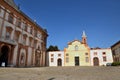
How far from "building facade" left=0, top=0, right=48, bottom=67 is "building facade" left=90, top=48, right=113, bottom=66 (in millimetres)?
20273

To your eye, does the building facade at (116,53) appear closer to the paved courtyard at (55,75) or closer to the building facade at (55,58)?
the building facade at (55,58)

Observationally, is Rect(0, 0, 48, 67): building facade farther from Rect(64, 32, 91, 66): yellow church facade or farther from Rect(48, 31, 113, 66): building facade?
Rect(64, 32, 91, 66): yellow church facade

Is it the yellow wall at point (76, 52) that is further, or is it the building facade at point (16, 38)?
the yellow wall at point (76, 52)

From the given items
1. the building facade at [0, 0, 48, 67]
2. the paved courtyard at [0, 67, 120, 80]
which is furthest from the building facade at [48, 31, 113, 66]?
the paved courtyard at [0, 67, 120, 80]

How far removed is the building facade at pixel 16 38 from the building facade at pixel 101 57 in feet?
66.5

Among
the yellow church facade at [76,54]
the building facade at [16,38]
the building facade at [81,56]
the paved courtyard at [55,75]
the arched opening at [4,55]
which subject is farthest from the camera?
the yellow church facade at [76,54]

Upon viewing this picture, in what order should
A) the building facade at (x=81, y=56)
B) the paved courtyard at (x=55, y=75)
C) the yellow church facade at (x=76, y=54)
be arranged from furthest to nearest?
the yellow church facade at (x=76, y=54), the building facade at (x=81, y=56), the paved courtyard at (x=55, y=75)

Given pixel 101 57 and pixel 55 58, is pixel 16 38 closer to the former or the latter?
pixel 55 58

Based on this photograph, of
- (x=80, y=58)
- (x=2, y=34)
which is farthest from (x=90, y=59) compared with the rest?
(x=2, y=34)

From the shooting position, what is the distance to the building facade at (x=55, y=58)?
4822 cm

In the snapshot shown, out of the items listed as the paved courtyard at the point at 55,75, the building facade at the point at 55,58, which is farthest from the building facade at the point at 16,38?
the building facade at the point at 55,58

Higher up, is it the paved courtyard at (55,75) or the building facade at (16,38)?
the building facade at (16,38)

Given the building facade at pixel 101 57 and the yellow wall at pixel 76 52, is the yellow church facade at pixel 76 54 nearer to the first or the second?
the yellow wall at pixel 76 52

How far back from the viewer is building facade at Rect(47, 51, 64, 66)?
4822 cm
